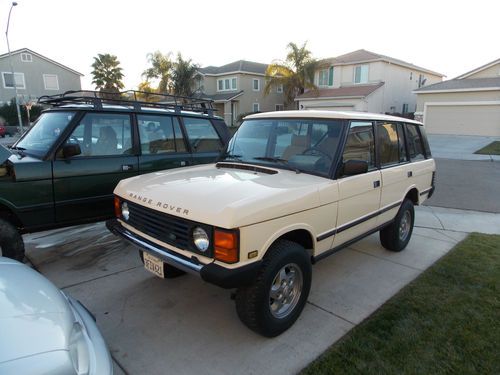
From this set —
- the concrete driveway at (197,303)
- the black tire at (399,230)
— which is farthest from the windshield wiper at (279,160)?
the black tire at (399,230)

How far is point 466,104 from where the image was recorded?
24.6m

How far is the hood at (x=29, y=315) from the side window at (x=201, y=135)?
3629mm

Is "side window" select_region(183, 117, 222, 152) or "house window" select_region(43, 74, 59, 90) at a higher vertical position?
"house window" select_region(43, 74, 59, 90)

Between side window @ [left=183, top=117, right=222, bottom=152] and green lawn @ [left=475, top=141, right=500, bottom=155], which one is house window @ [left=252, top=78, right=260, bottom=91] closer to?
green lawn @ [left=475, top=141, right=500, bottom=155]

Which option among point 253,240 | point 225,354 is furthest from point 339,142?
point 225,354

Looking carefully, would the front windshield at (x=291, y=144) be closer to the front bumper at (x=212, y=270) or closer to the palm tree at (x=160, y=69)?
the front bumper at (x=212, y=270)

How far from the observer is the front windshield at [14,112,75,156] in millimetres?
4316

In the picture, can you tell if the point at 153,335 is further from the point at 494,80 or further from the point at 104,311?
the point at 494,80

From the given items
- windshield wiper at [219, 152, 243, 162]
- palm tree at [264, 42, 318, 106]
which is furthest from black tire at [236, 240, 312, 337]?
palm tree at [264, 42, 318, 106]

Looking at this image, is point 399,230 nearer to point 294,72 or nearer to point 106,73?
point 294,72

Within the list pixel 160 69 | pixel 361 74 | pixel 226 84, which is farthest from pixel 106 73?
pixel 361 74

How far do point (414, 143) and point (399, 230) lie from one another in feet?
4.35

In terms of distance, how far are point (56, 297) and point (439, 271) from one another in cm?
419

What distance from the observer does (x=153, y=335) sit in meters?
3.02
